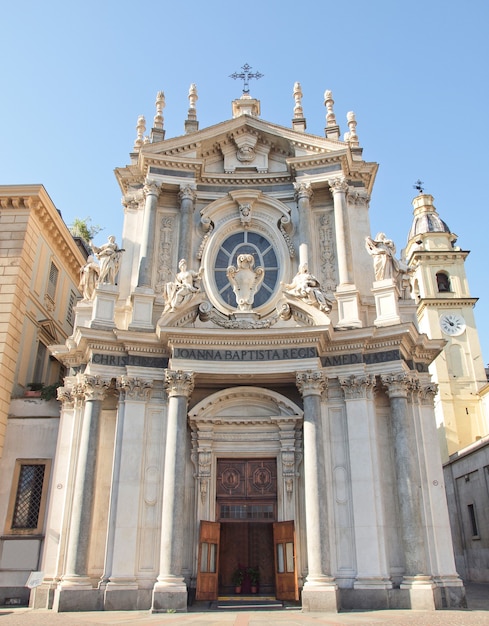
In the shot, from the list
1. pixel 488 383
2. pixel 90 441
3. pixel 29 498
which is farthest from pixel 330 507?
pixel 488 383

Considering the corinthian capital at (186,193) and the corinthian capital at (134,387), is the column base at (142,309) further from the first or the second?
the corinthian capital at (186,193)

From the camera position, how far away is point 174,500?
16703 mm

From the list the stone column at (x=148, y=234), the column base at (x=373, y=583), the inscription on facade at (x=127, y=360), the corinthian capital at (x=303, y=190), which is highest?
the corinthian capital at (x=303, y=190)

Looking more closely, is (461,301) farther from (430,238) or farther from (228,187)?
(228,187)

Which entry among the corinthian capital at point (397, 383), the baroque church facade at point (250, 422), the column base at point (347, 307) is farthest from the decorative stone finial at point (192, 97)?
the corinthian capital at point (397, 383)

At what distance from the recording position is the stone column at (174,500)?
15625 millimetres

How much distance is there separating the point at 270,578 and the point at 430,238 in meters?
39.1

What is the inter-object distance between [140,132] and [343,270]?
10.5 m

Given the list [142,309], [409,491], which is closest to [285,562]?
[409,491]

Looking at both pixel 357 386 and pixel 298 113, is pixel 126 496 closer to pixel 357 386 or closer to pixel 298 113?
pixel 357 386

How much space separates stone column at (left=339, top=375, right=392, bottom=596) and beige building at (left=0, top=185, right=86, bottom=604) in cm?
981

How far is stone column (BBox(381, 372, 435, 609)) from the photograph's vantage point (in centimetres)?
1603

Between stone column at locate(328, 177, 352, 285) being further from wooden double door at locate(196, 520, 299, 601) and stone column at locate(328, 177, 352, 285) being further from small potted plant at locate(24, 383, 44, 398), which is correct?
small potted plant at locate(24, 383, 44, 398)

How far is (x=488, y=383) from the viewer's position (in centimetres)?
4456
